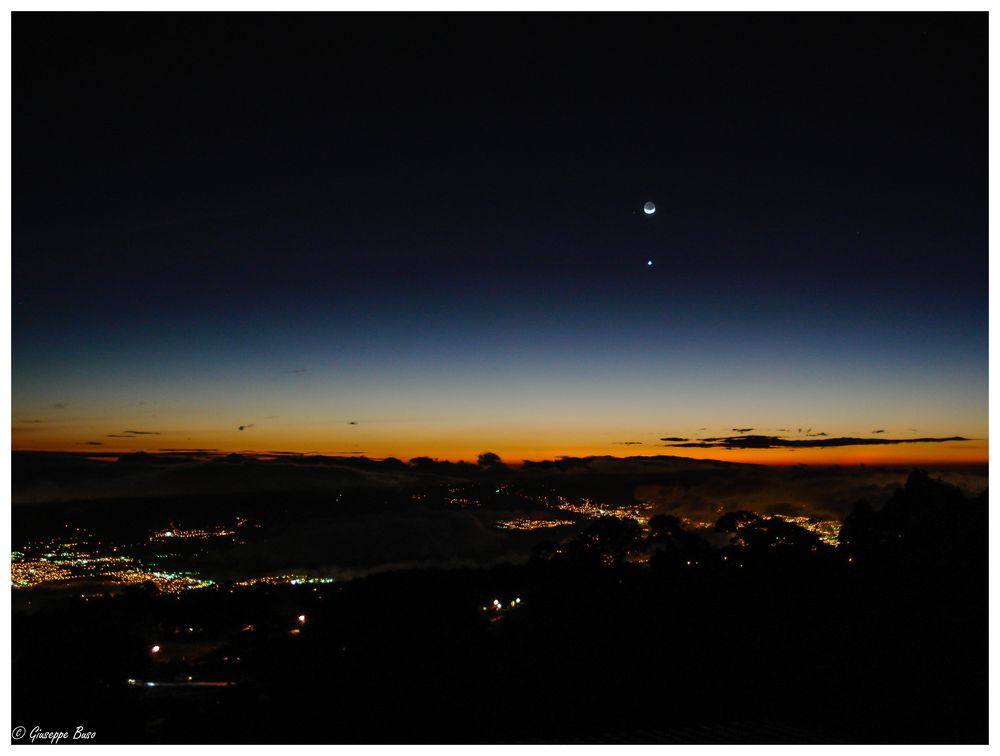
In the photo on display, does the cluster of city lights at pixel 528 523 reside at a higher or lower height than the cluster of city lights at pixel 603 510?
lower

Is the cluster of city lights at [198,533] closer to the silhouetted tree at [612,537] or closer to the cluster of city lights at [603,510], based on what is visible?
the cluster of city lights at [603,510]

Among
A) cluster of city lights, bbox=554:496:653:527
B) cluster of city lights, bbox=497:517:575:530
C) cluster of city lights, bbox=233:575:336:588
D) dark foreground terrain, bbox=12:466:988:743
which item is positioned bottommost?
cluster of city lights, bbox=233:575:336:588

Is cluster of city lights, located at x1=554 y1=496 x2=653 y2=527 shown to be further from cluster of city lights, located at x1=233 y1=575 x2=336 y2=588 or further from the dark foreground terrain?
cluster of city lights, located at x1=233 y1=575 x2=336 y2=588

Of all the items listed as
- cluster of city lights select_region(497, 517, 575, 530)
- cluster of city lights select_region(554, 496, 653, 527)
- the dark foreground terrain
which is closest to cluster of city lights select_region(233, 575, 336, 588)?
the dark foreground terrain

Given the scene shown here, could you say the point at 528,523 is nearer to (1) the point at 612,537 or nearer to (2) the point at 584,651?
(1) the point at 612,537

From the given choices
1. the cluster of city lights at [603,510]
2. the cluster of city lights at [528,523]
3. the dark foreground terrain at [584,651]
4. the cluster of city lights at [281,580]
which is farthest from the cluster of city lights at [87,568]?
the cluster of city lights at [603,510]

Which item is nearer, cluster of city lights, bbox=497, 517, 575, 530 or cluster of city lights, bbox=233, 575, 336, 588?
cluster of city lights, bbox=497, 517, 575, 530

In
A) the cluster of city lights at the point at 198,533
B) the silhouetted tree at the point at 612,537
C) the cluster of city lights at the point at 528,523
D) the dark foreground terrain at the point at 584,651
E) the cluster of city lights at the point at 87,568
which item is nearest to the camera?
the dark foreground terrain at the point at 584,651

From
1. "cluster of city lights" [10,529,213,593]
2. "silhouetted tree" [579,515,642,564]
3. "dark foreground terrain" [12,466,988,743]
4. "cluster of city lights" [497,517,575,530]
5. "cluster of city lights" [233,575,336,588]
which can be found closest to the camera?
"dark foreground terrain" [12,466,988,743]

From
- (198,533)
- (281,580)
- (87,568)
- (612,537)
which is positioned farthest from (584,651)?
(87,568)
